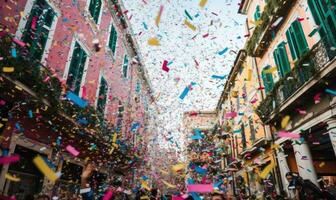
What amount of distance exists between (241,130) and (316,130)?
8959 mm

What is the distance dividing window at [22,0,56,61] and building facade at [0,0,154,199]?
0.09 ft

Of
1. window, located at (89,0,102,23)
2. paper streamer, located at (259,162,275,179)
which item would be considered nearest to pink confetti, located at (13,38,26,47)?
window, located at (89,0,102,23)

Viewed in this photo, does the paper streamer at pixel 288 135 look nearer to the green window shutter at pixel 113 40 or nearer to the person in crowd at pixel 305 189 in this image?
the person in crowd at pixel 305 189

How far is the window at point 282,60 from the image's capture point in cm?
928

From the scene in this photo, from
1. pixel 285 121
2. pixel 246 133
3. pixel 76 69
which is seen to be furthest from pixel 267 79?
pixel 76 69

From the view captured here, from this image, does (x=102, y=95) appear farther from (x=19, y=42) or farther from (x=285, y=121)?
(x=285, y=121)

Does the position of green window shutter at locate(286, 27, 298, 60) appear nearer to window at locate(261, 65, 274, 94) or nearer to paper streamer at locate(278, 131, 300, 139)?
window at locate(261, 65, 274, 94)

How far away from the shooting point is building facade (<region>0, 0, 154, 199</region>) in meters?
5.84

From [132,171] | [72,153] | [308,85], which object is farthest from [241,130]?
[72,153]

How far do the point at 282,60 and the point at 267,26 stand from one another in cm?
176

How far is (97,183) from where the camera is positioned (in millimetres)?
12117

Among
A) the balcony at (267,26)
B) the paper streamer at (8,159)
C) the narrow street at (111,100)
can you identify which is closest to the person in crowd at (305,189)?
the narrow street at (111,100)

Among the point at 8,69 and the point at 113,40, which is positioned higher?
the point at 113,40

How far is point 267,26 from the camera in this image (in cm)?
1042
